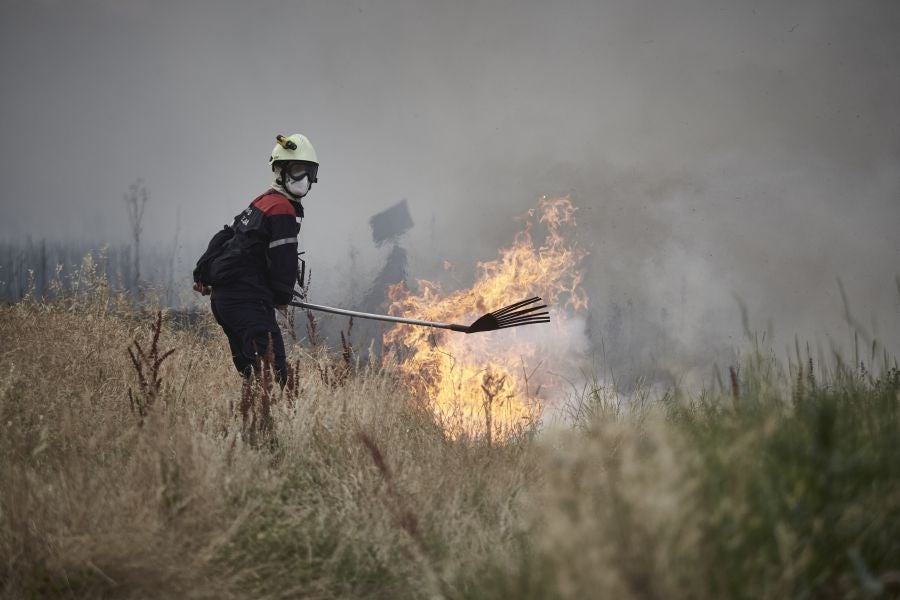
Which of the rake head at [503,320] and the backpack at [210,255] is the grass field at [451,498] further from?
the backpack at [210,255]

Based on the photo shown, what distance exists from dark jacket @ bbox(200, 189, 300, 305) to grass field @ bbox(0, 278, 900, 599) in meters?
0.87

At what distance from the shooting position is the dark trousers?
17.6ft

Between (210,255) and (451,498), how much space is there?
10.6 ft

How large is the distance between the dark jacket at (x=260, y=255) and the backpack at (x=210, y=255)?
0.05 feet

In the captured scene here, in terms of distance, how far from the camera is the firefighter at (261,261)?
5371 mm

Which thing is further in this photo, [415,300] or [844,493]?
[415,300]

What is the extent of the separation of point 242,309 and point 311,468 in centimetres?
193

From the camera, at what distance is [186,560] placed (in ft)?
9.42

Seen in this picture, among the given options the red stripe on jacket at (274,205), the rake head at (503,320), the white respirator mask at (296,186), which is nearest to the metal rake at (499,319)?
the rake head at (503,320)

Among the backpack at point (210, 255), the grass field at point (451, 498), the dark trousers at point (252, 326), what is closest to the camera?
the grass field at point (451, 498)

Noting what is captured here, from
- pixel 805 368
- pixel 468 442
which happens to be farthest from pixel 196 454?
pixel 805 368

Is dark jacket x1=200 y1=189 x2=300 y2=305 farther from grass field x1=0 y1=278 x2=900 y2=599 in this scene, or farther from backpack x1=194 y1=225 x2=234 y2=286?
grass field x1=0 y1=278 x2=900 y2=599

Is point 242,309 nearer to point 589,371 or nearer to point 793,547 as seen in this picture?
point 589,371

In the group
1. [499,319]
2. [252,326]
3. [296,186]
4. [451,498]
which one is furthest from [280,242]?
[451,498]
